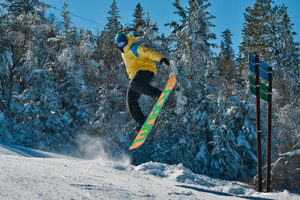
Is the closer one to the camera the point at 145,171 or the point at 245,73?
the point at 145,171

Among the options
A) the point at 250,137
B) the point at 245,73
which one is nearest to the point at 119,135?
the point at 250,137

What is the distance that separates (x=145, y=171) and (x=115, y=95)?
12020 millimetres

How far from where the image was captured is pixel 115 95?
55.1ft

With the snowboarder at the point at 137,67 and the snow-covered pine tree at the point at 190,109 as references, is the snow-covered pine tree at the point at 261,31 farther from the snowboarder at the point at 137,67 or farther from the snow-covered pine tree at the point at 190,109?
the snowboarder at the point at 137,67

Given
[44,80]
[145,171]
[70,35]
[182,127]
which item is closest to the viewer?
[145,171]

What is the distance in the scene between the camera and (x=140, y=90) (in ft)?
17.1

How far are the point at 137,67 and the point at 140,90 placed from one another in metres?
0.50

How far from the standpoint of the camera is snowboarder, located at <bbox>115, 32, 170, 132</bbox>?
518 cm

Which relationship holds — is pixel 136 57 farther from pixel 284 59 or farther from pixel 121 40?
pixel 284 59

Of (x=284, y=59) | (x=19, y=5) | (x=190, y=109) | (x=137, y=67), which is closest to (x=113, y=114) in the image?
(x=190, y=109)

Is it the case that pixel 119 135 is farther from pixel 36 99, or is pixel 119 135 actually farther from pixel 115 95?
pixel 36 99

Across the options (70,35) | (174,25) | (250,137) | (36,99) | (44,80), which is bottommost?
(250,137)

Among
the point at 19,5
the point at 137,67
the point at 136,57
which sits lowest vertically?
the point at 137,67

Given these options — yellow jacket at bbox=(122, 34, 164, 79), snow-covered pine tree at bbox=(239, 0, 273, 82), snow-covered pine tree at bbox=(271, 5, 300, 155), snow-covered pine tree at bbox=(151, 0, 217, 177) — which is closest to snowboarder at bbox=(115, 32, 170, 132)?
yellow jacket at bbox=(122, 34, 164, 79)
